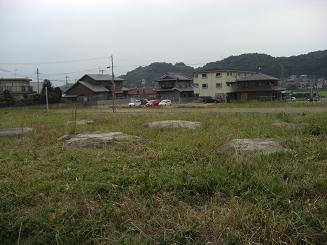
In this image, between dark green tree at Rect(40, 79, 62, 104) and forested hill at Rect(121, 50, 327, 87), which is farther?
forested hill at Rect(121, 50, 327, 87)

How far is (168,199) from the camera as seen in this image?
6.05 meters

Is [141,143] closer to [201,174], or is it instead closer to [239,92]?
[201,174]

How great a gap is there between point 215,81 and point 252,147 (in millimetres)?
59089

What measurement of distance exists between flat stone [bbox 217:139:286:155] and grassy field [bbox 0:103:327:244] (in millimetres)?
490

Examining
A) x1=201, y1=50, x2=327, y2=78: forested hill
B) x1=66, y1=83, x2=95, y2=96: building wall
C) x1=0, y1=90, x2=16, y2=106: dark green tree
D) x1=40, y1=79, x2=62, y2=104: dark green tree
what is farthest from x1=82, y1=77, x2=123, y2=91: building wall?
x1=201, y1=50, x2=327, y2=78: forested hill

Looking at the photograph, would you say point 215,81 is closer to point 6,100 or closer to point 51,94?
point 51,94

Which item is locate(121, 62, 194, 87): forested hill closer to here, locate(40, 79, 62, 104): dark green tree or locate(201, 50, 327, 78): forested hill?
locate(201, 50, 327, 78): forested hill

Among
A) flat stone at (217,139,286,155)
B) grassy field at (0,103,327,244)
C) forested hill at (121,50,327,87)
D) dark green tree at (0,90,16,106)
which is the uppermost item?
forested hill at (121,50,327,87)

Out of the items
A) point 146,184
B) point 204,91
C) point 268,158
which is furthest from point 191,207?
point 204,91

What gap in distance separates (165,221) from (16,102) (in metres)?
60.5

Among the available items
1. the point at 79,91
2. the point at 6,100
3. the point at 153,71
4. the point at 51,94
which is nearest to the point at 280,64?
the point at 153,71

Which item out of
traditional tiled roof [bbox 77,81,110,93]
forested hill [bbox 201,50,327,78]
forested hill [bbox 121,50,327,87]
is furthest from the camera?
forested hill [bbox 201,50,327,78]

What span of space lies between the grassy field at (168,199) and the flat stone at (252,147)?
1.61 feet

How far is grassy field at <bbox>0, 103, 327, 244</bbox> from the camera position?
16.1 feet
